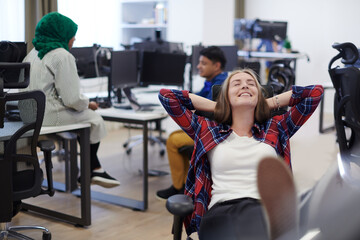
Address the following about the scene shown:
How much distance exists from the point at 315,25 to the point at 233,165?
6.84 m

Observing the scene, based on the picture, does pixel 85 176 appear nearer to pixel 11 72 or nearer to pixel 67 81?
pixel 67 81

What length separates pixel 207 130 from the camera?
204cm

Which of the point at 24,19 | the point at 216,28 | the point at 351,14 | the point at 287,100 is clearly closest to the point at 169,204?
the point at 287,100

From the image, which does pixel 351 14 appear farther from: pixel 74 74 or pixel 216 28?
pixel 74 74

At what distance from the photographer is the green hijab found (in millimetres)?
3107

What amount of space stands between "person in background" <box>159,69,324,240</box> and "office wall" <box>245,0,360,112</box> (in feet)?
20.4

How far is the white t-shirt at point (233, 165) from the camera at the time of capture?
1887mm

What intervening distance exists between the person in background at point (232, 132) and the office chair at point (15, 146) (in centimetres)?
73

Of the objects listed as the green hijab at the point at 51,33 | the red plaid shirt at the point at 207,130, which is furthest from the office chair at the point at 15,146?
the red plaid shirt at the point at 207,130

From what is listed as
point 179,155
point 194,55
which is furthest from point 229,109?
point 194,55

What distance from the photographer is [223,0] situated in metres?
6.89

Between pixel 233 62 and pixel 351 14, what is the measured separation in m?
3.42

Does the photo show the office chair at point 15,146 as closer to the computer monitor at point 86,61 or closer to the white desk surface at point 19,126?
the white desk surface at point 19,126

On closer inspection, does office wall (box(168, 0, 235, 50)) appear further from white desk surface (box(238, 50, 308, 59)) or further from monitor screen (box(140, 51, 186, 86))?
monitor screen (box(140, 51, 186, 86))
